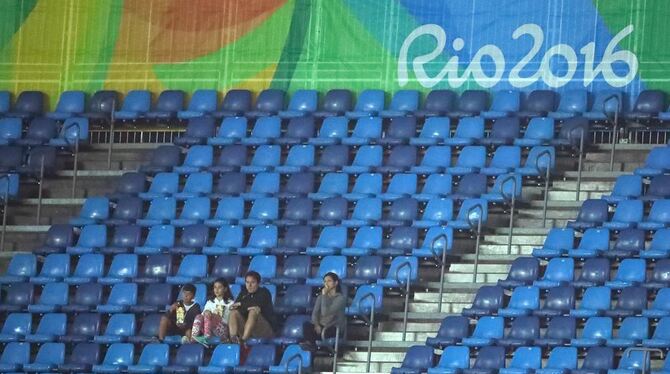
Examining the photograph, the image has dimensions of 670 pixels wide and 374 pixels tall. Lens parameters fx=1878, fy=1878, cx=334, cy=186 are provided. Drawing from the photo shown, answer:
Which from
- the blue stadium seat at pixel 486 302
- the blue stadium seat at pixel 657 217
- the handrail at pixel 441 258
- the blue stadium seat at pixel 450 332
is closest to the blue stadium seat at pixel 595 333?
the blue stadium seat at pixel 486 302

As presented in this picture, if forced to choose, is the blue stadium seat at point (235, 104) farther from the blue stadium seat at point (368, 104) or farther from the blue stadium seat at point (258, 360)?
the blue stadium seat at point (258, 360)

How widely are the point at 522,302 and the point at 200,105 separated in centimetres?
645

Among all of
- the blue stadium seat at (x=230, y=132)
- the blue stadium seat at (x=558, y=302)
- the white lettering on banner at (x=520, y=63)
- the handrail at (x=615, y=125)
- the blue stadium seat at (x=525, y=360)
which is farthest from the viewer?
the blue stadium seat at (x=230, y=132)

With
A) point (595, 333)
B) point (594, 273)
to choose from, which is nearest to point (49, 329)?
point (594, 273)

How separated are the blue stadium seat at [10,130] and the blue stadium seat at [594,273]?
27.9ft

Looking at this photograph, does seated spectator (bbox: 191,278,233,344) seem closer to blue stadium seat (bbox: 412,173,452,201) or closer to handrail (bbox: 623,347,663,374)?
blue stadium seat (bbox: 412,173,452,201)

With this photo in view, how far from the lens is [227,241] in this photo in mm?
22281

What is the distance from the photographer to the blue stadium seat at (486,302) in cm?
2006

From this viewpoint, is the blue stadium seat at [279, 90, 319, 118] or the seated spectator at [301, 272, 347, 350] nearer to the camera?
the seated spectator at [301, 272, 347, 350]

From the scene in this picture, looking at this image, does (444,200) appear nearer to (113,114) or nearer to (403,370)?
(403,370)

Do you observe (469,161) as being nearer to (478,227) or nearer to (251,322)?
(478,227)

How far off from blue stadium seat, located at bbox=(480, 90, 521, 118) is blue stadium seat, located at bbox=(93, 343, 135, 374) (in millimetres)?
5392

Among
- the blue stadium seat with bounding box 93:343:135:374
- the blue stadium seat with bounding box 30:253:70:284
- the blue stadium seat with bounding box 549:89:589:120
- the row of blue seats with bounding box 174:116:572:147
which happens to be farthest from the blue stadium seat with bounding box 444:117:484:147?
the blue stadium seat with bounding box 30:253:70:284

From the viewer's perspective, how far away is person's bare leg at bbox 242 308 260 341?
20250 millimetres
